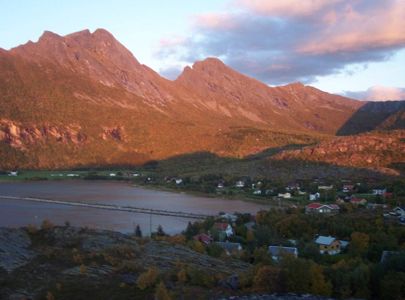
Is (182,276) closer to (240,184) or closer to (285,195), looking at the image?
(285,195)

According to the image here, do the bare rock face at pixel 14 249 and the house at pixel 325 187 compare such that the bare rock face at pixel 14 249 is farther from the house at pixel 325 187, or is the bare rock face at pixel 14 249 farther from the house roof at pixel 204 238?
the house at pixel 325 187

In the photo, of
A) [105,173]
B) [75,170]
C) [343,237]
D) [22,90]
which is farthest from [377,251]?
[22,90]

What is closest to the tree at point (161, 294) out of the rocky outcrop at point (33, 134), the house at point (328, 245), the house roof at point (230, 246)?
the house roof at point (230, 246)

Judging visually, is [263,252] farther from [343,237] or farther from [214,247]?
[343,237]

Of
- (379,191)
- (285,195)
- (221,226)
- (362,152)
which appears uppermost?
(362,152)

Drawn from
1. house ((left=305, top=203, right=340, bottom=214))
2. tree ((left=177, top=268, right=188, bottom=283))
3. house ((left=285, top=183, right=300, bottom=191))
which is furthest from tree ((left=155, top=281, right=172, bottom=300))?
house ((left=285, top=183, right=300, bottom=191))

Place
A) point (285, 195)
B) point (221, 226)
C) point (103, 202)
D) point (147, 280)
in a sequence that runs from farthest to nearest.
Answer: point (103, 202)
point (285, 195)
point (221, 226)
point (147, 280)

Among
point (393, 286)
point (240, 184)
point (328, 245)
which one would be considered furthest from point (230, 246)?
point (240, 184)
